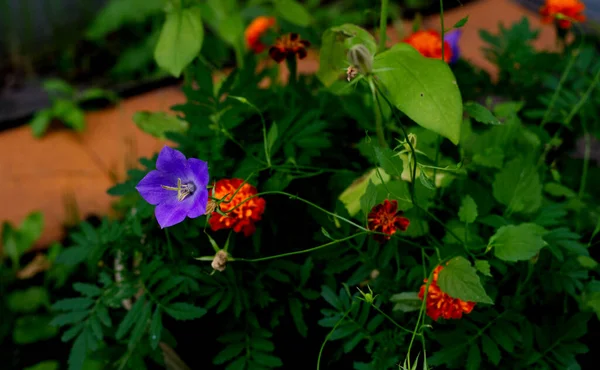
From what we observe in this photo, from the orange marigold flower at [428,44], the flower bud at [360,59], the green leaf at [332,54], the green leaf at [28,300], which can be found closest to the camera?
the flower bud at [360,59]

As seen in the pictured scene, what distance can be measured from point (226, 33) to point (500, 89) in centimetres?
57

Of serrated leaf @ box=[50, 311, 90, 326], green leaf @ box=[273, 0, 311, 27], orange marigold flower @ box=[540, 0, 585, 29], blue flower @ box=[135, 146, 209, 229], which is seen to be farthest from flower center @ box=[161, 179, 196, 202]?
orange marigold flower @ box=[540, 0, 585, 29]

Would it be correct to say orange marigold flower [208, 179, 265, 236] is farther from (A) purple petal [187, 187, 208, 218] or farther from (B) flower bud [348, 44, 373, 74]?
(B) flower bud [348, 44, 373, 74]

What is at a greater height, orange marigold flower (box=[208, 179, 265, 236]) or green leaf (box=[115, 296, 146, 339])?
orange marigold flower (box=[208, 179, 265, 236])

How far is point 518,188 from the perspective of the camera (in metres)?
0.86

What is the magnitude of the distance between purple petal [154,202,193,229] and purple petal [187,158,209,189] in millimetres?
30

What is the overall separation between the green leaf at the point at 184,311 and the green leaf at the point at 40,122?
1311mm

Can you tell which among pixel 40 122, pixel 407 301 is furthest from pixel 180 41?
pixel 40 122

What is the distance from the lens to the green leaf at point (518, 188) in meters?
0.85

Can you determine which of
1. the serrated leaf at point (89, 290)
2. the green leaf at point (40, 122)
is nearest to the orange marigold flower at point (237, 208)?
the serrated leaf at point (89, 290)

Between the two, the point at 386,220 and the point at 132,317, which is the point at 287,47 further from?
the point at 132,317

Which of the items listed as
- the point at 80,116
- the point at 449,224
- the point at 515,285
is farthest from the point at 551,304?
the point at 80,116

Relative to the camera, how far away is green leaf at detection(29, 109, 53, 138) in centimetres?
188

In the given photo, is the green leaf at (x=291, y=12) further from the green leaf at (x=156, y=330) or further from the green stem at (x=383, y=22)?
the green leaf at (x=156, y=330)
